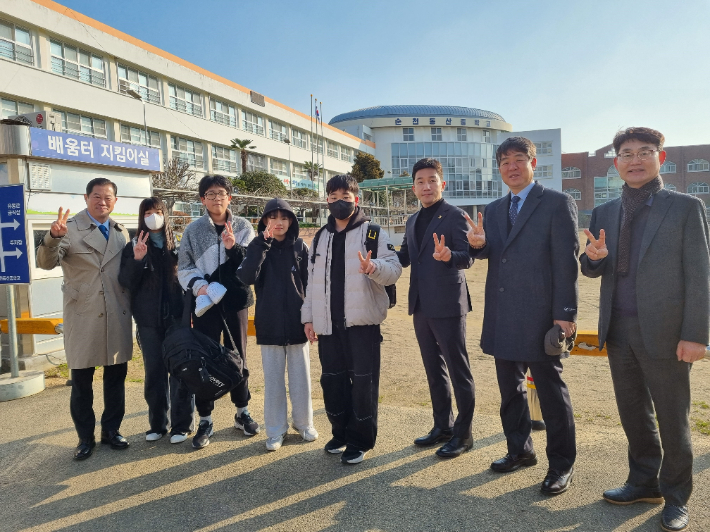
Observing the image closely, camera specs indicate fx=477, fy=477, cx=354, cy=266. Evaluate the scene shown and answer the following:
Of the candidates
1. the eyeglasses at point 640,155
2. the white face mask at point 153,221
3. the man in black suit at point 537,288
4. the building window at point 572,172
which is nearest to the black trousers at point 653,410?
the man in black suit at point 537,288

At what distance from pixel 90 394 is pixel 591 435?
12.9 feet

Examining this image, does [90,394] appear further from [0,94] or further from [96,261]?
[0,94]

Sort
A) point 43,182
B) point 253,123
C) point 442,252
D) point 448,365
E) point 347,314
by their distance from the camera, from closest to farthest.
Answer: point 442,252, point 347,314, point 448,365, point 43,182, point 253,123

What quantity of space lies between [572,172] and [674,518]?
2808 inches

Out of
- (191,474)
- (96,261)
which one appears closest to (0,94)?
(96,261)

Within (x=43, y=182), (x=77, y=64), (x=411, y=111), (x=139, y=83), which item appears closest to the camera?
(x=43, y=182)

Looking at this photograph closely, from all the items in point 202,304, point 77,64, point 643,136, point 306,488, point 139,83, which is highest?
point 139,83

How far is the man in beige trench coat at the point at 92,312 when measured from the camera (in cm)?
370

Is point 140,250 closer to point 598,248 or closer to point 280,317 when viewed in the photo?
point 280,317

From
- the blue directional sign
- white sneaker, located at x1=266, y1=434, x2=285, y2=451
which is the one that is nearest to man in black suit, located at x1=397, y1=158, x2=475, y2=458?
white sneaker, located at x1=266, y1=434, x2=285, y2=451

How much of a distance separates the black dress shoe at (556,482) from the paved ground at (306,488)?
0.17ft

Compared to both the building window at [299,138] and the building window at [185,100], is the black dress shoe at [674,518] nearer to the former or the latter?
the building window at [185,100]

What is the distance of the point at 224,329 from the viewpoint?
12.4 feet

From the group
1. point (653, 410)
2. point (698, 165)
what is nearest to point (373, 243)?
point (653, 410)
